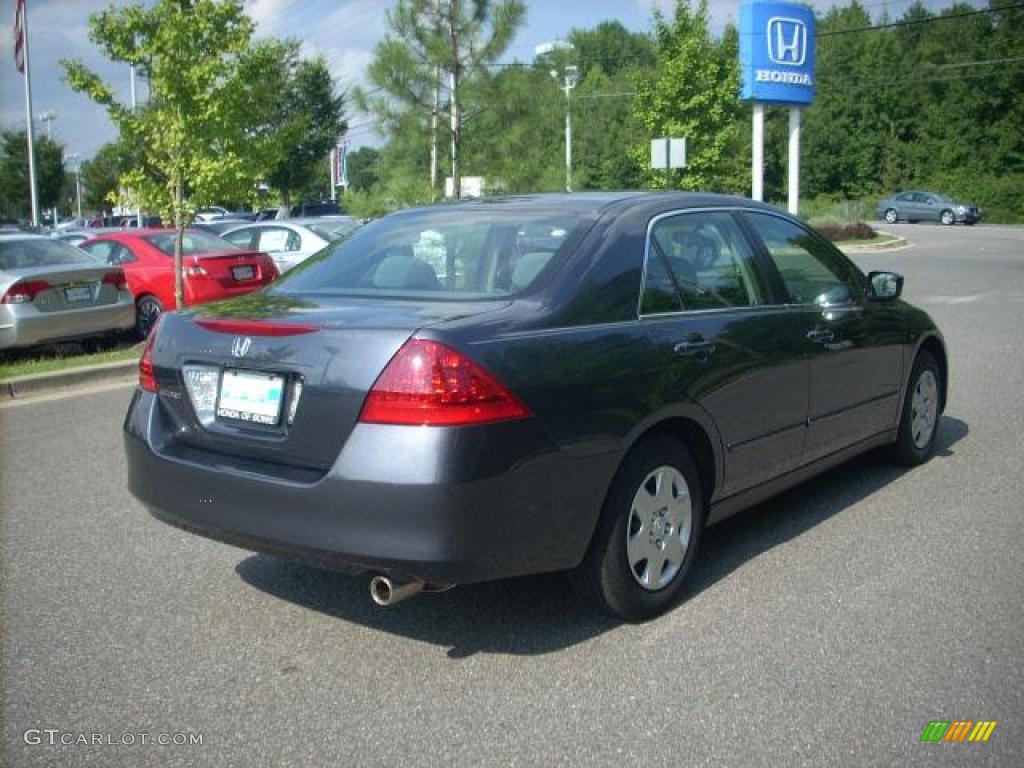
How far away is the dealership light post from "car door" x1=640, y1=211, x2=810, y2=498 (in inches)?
1038

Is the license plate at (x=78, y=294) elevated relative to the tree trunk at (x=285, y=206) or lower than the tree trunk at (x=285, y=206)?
lower

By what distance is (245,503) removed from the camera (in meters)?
3.48

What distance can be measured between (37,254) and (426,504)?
9611mm

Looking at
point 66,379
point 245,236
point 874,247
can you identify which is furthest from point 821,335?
point 874,247

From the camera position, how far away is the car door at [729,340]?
13.3 feet

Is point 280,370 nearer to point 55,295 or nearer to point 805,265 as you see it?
point 805,265

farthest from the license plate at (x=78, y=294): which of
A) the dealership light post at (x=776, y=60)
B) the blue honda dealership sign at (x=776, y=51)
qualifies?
the blue honda dealership sign at (x=776, y=51)

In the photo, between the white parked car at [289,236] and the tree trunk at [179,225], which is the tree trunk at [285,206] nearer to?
the white parked car at [289,236]

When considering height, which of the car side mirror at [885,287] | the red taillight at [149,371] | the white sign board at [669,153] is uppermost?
the white sign board at [669,153]

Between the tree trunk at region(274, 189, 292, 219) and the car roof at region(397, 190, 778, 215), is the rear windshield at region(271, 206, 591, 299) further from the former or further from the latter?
the tree trunk at region(274, 189, 292, 219)

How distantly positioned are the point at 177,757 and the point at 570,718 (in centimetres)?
114

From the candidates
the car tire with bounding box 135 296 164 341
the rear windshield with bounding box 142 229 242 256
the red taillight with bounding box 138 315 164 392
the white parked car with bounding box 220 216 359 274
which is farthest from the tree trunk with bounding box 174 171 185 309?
the red taillight with bounding box 138 315 164 392

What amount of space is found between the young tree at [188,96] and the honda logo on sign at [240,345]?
8603mm

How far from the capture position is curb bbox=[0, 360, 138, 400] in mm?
9164
